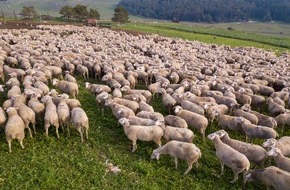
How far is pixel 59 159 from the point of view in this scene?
12.2m

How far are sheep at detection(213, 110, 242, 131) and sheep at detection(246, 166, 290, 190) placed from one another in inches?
156

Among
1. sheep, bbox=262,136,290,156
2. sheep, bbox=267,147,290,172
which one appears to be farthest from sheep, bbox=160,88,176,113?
sheep, bbox=267,147,290,172

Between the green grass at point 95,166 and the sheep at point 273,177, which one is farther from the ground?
the sheep at point 273,177

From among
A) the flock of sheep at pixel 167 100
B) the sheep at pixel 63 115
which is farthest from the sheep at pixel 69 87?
the sheep at pixel 63 115

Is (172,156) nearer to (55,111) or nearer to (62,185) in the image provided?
(62,185)

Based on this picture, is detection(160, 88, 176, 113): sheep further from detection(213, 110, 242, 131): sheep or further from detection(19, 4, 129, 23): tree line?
detection(19, 4, 129, 23): tree line

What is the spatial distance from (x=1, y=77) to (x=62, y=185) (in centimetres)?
1286

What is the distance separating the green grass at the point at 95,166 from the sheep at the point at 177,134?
81 centimetres

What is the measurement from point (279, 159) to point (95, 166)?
Result: 22.1ft

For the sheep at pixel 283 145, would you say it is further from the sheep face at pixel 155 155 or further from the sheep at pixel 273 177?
the sheep face at pixel 155 155

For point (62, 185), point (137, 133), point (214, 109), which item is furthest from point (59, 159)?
point (214, 109)

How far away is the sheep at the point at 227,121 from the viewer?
14812 millimetres

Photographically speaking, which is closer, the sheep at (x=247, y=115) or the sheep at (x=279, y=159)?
the sheep at (x=279, y=159)

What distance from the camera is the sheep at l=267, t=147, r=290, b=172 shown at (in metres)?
11.2
